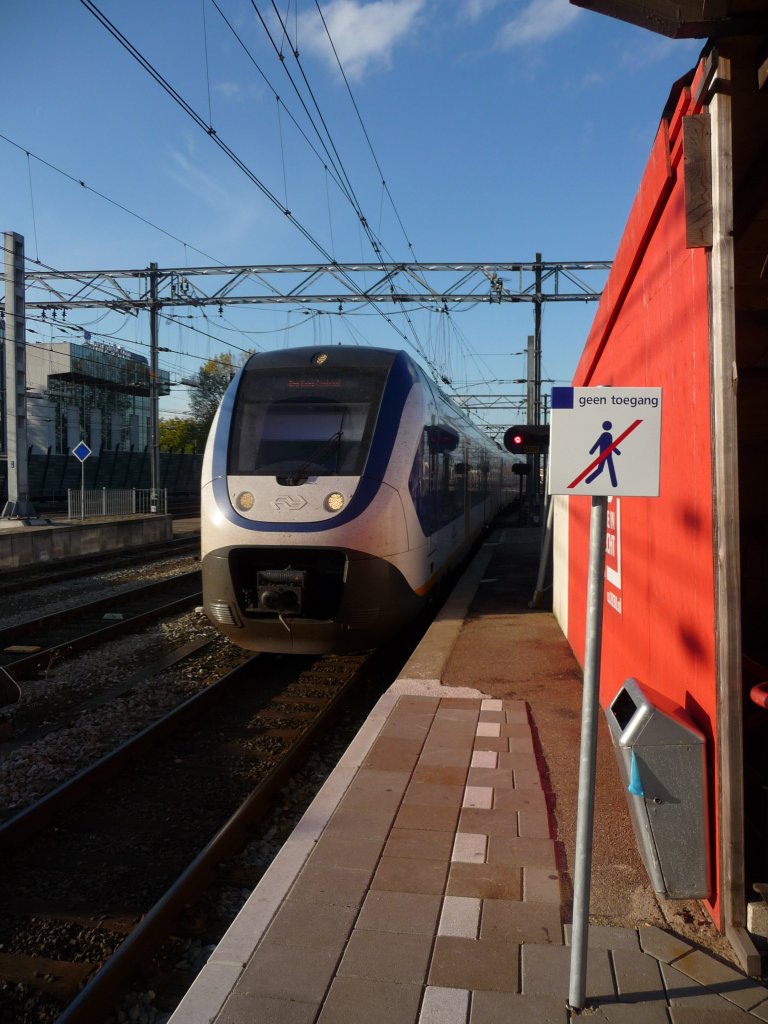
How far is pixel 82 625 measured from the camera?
35.5 ft

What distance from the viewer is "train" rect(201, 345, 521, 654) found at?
7.15m

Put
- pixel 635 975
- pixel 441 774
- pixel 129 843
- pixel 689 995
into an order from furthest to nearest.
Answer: pixel 441 774 → pixel 129 843 → pixel 635 975 → pixel 689 995

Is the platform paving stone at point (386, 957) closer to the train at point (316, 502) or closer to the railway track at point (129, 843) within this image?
the railway track at point (129, 843)

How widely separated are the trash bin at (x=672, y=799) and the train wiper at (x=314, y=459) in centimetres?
471

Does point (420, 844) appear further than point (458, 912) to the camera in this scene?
Yes

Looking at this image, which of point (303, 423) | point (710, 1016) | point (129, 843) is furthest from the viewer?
point (303, 423)

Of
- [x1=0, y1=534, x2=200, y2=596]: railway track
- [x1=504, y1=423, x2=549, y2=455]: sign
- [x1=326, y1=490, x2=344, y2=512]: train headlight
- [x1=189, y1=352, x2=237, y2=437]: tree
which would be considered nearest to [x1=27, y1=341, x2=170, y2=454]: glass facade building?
[x1=189, y1=352, x2=237, y2=437]: tree

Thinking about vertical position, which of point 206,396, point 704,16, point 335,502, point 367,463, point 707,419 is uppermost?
point 206,396

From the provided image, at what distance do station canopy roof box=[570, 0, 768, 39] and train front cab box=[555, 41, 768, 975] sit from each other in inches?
1.9

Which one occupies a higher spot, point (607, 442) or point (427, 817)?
point (607, 442)

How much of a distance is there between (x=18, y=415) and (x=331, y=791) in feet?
62.4

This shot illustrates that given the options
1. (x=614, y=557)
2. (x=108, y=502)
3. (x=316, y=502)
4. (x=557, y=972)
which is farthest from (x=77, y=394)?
(x=557, y=972)

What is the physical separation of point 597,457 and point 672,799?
135 centimetres

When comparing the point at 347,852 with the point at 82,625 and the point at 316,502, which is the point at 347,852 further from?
the point at 82,625
